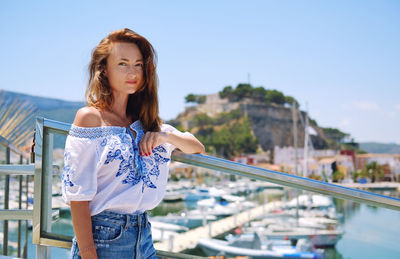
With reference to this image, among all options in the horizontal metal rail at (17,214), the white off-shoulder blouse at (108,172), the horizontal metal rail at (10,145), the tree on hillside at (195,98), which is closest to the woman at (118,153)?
the white off-shoulder blouse at (108,172)

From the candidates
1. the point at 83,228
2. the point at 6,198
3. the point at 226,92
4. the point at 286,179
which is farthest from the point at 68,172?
the point at 226,92

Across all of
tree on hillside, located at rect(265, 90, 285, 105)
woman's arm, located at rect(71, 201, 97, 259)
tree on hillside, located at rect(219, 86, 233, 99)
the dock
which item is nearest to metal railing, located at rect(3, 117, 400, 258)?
woman's arm, located at rect(71, 201, 97, 259)

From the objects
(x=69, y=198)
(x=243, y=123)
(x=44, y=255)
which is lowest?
(x=44, y=255)

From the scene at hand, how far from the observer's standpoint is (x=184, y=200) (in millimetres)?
24828

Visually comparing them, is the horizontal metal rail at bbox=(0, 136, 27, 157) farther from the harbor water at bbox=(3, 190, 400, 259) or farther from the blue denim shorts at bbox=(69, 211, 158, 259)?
the harbor water at bbox=(3, 190, 400, 259)

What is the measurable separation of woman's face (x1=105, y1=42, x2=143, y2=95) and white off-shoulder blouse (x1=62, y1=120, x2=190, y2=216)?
0.44 ft

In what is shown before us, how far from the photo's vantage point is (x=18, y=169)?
1.20 metres

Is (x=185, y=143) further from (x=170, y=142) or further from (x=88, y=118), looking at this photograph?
(x=88, y=118)

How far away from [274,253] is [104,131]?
48.8 feet

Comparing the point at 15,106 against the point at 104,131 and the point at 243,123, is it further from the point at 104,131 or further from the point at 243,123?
the point at 243,123

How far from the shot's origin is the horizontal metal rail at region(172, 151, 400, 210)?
1.15 metres

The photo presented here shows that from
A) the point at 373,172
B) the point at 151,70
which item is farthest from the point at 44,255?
the point at 373,172

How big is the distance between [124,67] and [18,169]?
459 millimetres

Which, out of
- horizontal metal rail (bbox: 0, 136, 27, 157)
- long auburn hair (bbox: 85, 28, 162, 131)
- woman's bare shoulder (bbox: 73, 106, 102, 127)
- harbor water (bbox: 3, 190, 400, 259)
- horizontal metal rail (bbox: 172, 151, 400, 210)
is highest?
long auburn hair (bbox: 85, 28, 162, 131)
